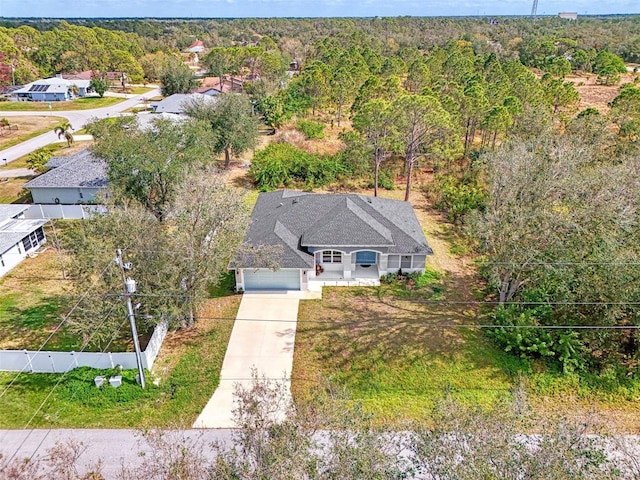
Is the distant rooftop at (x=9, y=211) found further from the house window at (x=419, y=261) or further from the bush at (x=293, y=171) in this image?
the house window at (x=419, y=261)

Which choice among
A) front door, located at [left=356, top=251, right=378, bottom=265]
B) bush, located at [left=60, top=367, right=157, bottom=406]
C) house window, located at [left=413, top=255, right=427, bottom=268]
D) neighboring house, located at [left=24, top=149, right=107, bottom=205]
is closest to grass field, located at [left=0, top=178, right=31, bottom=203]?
neighboring house, located at [left=24, top=149, right=107, bottom=205]

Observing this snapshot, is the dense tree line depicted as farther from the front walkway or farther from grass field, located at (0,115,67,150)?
the front walkway

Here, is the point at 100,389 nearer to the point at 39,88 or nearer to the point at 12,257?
the point at 12,257

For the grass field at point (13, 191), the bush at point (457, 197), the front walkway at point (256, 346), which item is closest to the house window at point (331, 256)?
the front walkway at point (256, 346)

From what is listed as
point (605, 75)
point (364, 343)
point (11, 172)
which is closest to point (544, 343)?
point (364, 343)

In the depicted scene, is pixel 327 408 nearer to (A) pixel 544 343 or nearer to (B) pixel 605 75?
(A) pixel 544 343
